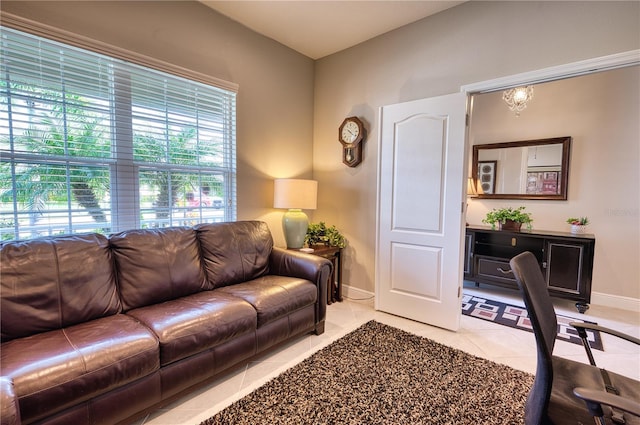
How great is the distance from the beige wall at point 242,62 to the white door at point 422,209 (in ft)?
3.65

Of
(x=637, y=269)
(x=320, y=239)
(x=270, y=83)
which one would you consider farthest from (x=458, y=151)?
(x=637, y=269)

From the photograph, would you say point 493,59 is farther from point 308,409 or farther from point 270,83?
point 308,409

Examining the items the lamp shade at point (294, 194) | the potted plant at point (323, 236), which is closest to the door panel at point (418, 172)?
the potted plant at point (323, 236)

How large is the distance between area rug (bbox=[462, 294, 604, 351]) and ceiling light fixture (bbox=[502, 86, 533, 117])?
2.36 metres

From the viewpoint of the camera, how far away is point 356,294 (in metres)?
3.52

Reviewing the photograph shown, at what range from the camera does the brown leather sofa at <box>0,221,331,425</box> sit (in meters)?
1.29

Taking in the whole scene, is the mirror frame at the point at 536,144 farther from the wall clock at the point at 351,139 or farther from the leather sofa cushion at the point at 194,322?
the leather sofa cushion at the point at 194,322

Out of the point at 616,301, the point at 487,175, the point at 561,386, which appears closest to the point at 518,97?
the point at 487,175

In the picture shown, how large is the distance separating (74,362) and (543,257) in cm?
410

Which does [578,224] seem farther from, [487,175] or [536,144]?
[487,175]

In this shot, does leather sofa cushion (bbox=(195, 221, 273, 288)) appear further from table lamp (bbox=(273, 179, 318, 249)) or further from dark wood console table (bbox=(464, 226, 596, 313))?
dark wood console table (bbox=(464, 226, 596, 313))

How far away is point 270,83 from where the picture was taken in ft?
10.7

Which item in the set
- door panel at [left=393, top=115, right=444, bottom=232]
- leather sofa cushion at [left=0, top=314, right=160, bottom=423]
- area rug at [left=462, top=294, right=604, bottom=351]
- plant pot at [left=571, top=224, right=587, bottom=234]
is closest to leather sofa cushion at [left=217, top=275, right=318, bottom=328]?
leather sofa cushion at [left=0, top=314, right=160, bottom=423]

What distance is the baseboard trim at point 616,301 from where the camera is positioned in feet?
10.4
